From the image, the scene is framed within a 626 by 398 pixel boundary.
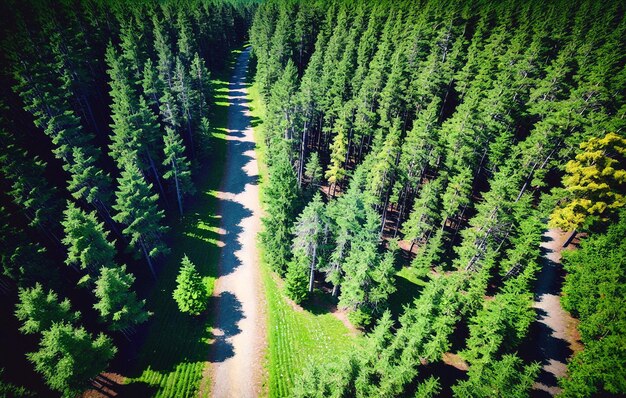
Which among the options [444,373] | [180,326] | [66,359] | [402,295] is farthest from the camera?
[402,295]

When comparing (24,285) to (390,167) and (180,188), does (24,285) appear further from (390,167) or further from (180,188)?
(390,167)

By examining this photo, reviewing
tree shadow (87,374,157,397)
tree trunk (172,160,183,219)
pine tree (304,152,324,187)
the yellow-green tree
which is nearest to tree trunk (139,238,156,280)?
tree trunk (172,160,183,219)

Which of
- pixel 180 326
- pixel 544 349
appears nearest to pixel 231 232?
pixel 180 326

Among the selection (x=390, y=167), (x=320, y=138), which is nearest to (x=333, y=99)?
(x=320, y=138)

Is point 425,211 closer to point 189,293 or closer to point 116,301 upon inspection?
point 189,293

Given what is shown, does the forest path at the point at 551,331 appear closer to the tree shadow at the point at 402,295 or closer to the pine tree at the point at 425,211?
the tree shadow at the point at 402,295

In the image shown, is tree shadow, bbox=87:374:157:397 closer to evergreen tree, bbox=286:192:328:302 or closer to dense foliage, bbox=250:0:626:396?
dense foliage, bbox=250:0:626:396

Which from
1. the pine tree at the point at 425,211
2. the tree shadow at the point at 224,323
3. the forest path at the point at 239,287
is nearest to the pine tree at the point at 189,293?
the tree shadow at the point at 224,323
